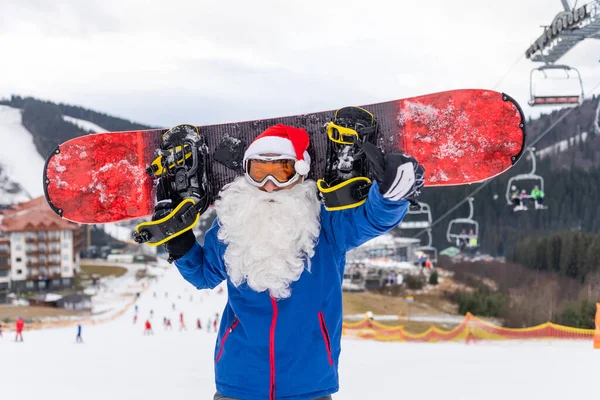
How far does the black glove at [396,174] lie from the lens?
168 cm

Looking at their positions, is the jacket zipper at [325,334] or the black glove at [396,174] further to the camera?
the jacket zipper at [325,334]

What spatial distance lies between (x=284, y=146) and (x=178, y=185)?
21.7 inches

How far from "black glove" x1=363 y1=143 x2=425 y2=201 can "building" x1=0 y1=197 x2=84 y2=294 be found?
4397cm

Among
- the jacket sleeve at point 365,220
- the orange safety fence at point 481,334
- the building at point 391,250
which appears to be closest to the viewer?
the jacket sleeve at point 365,220

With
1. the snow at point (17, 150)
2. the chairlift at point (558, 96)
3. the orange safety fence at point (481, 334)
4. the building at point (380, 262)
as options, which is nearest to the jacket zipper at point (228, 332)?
the chairlift at point (558, 96)

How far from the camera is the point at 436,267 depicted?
38625 mm

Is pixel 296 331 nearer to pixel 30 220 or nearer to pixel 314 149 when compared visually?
pixel 314 149

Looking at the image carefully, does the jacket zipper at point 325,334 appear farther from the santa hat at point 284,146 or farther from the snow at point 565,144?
the snow at point 565,144

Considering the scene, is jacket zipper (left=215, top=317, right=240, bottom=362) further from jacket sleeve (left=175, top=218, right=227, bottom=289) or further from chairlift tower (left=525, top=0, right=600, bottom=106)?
chairlift tower (left=525, top=0, right=600, bottom=106)

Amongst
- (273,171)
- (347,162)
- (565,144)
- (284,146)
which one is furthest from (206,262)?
(565,144)

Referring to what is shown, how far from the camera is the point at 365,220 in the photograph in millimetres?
1943

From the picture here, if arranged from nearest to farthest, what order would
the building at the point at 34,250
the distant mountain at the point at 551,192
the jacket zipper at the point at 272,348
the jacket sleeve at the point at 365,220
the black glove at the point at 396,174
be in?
the black glove at the point at 396,174 < the jacket sleeve at the point at 365,220 < the jacket zipper at the point at 272,348 < the distant mountain at the point at 551,192 < the building at the point at 34,250

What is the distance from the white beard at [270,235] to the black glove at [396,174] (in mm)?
456

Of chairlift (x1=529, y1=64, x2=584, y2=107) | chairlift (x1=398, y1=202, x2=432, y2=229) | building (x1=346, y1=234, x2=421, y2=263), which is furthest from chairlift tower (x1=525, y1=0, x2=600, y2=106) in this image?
building (x1=346, y1=234, x2=421, y2=263)
